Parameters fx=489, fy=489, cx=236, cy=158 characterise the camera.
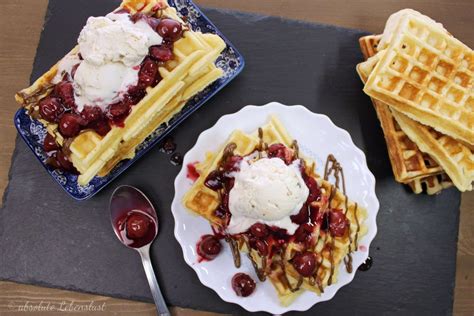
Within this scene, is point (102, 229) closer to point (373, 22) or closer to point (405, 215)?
point (405, 215)

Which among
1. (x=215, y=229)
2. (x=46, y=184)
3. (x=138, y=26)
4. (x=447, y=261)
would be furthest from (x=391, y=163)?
(x=46, y=184)

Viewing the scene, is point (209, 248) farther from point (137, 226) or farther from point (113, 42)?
point (113, 42)

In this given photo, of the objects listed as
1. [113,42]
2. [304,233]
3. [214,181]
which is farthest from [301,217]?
[113,42]

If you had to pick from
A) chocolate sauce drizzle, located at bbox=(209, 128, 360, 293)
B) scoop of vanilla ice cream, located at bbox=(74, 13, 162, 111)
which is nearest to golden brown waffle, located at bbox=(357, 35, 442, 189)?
chocolate sauce drizzle, located at bbox=(209, 128, 360, 293)

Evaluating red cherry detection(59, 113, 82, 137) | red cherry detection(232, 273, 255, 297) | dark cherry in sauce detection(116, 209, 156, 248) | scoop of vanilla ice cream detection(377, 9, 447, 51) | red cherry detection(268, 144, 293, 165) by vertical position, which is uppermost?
scoop of vanilla ice cream detection(377, 9, 447, 51)

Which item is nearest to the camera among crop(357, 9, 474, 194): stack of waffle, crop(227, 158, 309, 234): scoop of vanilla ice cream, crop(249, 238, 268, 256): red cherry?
crop(227, 158, 309, 234): scoop of vanilla ice cream

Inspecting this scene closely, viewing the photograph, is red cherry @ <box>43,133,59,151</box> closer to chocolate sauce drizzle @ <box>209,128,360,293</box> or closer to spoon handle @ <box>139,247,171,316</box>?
spoon handle @ <box>139,247,171,316</box>

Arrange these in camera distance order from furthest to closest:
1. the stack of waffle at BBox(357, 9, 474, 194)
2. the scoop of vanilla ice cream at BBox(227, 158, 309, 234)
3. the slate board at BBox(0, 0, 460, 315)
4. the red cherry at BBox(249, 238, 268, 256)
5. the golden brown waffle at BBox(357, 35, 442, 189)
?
the slate board at BBox(0, 0, 460, 315), the golden brown waffle at BBox(357, 35, 442, 189), the stack of waffle at BBox(357, 9, 474, 194), the red cherry at BBox(249, 238, 268, 256), the scoop of vanilla ice cream at BBox(227, 158, 309, 234)
